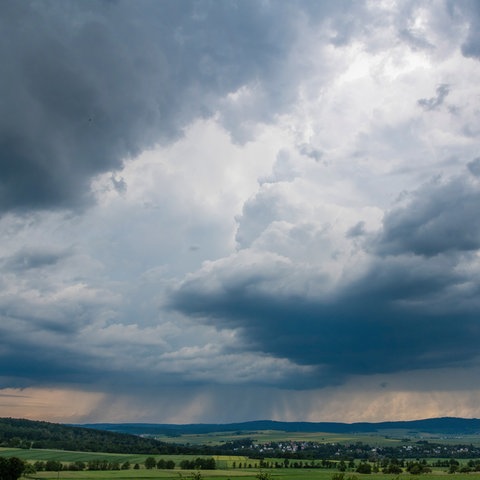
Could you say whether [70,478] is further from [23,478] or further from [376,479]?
[376,479]

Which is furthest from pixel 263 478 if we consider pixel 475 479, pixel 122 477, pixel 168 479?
pixel 475 479

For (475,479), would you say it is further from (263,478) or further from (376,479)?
(263,478)

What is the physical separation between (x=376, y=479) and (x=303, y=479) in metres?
22.3

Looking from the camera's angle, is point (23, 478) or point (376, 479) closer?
point (23, 478)

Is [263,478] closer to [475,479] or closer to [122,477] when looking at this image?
[122,477]

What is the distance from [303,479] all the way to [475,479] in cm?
5153

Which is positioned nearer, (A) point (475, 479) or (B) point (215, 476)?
(A) point (475, 479)

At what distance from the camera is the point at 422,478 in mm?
195500

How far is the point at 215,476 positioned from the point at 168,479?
21981mm

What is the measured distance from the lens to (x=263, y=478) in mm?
121438

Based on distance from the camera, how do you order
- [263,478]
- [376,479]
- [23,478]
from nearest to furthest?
1. [263,478]
2. [23,478]
3. [376,479]

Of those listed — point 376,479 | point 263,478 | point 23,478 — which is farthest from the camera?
point 376,479

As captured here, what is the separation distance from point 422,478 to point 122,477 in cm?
9478

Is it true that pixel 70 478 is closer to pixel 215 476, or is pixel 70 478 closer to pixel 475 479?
pixel 215 476
